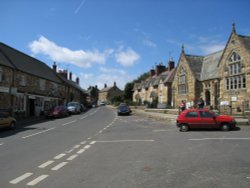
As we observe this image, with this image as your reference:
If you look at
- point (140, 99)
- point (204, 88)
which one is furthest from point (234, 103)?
point (140, 99)

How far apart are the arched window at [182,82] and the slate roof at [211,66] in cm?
338

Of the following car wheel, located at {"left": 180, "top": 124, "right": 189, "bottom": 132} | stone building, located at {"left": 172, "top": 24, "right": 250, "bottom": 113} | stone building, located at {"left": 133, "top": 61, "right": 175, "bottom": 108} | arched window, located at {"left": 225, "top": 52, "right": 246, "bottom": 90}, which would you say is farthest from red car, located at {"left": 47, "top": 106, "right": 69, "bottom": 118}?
arched window, located at {"left": 225, "top": 52, "right": 246, "bottom": 90}

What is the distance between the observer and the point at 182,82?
43.0 m

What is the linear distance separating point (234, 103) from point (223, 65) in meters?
5.60

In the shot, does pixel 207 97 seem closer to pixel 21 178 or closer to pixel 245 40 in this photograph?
pixel 245 40

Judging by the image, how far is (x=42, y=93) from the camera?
121ft

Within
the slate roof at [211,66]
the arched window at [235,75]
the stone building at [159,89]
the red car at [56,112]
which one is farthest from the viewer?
the stone building at [159,89]

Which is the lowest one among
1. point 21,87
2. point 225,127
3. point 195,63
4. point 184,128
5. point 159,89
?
point 184,128

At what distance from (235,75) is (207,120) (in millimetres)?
17513

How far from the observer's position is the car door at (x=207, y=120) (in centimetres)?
1638

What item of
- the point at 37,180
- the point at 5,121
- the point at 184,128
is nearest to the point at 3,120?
the point at 5,121

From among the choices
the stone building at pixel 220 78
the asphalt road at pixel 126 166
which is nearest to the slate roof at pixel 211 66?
the stone building at pixel 220 78

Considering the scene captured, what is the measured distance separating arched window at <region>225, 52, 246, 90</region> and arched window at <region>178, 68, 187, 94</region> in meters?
9.92

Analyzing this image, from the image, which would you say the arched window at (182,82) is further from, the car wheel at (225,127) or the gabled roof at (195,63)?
the car wheel at (225,127)
